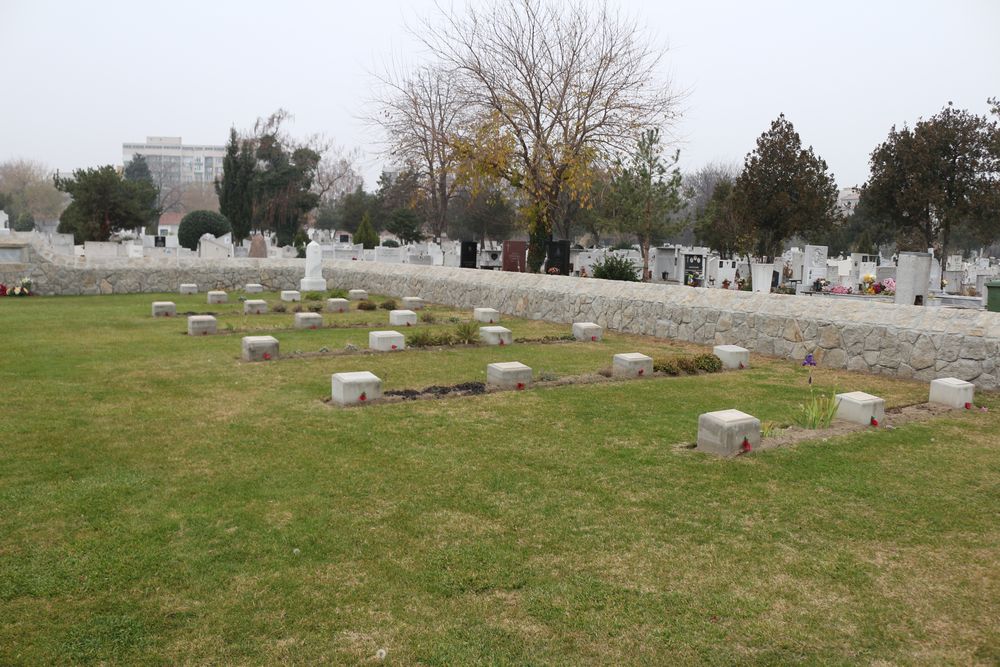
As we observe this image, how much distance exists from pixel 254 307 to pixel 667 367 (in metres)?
9.87

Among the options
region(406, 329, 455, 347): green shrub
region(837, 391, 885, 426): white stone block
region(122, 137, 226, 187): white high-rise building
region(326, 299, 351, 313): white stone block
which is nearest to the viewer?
region(837, 391, 885, 426): white stone block

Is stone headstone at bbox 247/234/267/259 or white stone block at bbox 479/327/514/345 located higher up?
stone headstone at bbox 247/234/267/259

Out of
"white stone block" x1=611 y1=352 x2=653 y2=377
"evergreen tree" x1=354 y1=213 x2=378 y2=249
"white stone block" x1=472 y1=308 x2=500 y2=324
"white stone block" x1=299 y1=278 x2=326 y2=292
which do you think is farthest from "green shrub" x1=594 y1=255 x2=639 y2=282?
"evergreen tree" x1=354 y1=213 x2=378 y2=249

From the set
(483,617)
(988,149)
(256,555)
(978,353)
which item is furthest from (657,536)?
(988,149)

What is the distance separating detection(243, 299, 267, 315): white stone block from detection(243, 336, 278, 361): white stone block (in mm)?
5971

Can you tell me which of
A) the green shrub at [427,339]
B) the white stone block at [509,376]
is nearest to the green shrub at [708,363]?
the white stone block at [509,376]

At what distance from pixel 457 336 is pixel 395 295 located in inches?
365

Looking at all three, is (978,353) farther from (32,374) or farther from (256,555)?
(32,374)

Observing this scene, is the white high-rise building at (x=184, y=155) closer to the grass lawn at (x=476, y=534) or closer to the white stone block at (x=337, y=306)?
the white stone block at (x=337, y=306)

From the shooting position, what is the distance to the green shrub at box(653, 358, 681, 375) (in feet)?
30.1

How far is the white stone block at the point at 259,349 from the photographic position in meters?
9.54

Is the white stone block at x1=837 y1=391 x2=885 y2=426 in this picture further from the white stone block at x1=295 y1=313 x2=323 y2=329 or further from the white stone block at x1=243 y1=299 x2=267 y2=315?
the white stone block at x1=243 y1=299 x2=267 y2=315

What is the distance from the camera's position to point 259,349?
9.60 meters

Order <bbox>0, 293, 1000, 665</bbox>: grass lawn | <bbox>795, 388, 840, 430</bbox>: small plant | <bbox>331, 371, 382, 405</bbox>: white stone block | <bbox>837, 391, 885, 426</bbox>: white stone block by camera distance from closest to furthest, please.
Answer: <bbox>0, 293, 1000, 665</bbox>: grass lawn
<bbox>795, 388, 840, 430</bbox>: small plant
<bbox>837, 391, 885, 426</bbox>: white stone block
<bbox>331, 371, 382, 405</bbox>: white stone block
